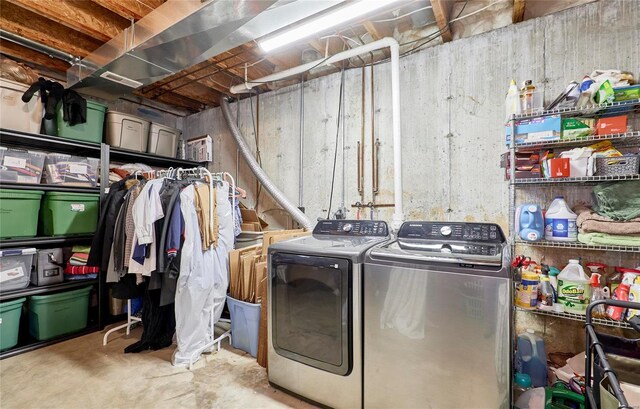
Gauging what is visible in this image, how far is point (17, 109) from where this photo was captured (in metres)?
2.58

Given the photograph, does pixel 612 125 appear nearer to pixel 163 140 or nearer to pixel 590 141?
pixel 590 141

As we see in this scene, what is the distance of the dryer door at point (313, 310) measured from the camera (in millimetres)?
1729

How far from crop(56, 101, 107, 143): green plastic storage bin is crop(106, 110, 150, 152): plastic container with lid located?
0.34ft

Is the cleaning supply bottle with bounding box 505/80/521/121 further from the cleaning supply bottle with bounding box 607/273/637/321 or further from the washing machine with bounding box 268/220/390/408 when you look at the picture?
the washing machine with bounding box 268/220/390/408

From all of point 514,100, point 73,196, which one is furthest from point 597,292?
point 73,196

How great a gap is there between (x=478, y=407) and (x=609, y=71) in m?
2.24

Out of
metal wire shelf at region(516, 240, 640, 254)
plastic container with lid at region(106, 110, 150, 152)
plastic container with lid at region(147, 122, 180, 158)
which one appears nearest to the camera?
metal wire shelf at region(516, 240, 640, 254)

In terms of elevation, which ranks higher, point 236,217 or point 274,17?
point 274,17

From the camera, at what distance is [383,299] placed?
1634mm

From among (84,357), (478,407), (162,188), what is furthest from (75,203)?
(478,407)

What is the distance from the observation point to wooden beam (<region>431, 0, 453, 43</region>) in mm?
2143

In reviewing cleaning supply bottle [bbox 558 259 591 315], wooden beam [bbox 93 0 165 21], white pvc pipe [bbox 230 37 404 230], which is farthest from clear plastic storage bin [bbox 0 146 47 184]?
cleaning supply bottle [bbox 558 259 591 315]

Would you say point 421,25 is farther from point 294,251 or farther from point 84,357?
point 84,357

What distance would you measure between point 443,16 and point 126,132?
353 centimetres
